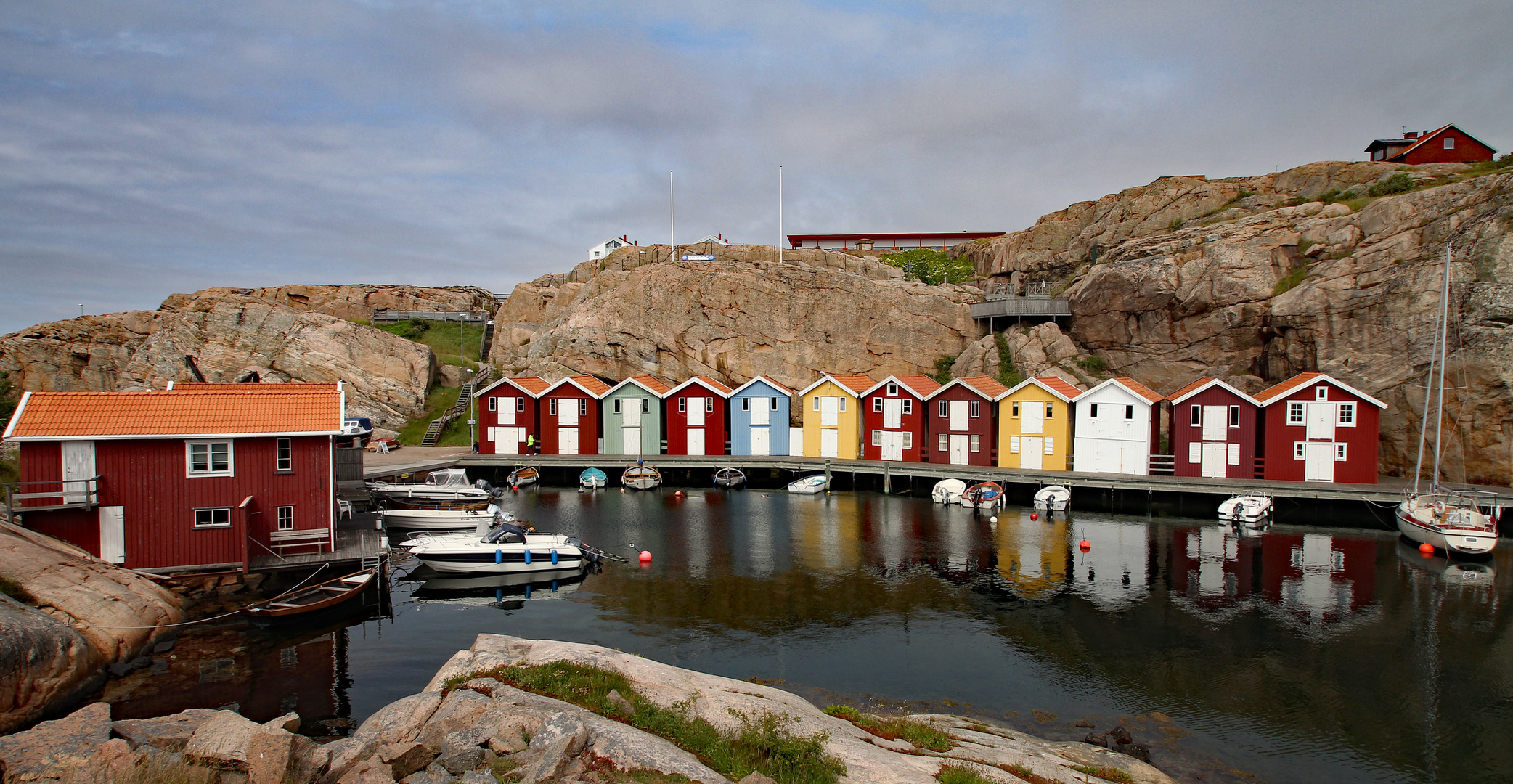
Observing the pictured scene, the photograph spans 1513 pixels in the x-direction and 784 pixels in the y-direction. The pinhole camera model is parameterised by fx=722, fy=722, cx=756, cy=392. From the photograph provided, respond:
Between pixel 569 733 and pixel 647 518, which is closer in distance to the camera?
pixel 569 733

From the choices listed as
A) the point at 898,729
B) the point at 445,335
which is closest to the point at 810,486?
the point at 898,729

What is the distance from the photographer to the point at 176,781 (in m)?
9.46

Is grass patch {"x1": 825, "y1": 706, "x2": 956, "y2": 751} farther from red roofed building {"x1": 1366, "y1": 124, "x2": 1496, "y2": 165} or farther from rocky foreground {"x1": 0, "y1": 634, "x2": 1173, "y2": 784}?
red roofed building {"x1": 1366, "y1": 124, "x2": 1496, "y2": 165}

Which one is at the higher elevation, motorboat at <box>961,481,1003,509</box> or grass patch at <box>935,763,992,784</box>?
grass patch at <box>935,763,992,784</box>

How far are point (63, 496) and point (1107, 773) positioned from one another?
3175cm

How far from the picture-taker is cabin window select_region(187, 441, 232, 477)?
25.5 m

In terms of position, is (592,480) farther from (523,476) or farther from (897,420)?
(897,420)

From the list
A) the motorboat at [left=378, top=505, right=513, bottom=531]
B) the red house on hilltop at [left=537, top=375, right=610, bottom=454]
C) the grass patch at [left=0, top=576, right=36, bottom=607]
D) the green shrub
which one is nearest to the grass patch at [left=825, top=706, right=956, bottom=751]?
the grass patch at [left=0, top=576, right=36, bottom=607]

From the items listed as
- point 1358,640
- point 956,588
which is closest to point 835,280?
point 956,588

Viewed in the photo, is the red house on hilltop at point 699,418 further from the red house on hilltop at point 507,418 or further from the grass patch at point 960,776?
the grass patch at point 960,776

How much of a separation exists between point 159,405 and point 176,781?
72.4ft

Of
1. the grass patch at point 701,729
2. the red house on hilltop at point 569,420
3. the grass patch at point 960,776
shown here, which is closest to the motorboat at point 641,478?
the red house on hilltop at point 569,420

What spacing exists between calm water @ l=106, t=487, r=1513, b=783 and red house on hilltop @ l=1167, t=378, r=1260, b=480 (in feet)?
26.4

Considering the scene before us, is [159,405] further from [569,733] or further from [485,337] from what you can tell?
[485,337]
